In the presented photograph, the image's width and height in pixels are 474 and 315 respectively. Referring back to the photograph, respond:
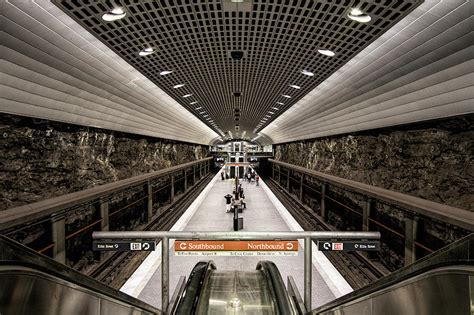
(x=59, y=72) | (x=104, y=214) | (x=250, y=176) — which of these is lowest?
(x=250, y=176)

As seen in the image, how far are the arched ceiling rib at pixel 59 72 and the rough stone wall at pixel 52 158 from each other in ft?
0.78

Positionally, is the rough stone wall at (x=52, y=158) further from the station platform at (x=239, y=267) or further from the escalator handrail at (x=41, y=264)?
the escalator handrail at (x=41, y=264)

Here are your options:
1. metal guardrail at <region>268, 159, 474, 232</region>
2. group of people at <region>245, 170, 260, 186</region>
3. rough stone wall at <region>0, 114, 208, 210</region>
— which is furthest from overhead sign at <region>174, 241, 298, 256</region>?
group of people at <region>245, 170, 260, 186</region>

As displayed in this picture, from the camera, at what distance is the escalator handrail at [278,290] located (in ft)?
7.10

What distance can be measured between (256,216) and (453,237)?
535 centimetres

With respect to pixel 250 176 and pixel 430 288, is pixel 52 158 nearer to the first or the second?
pixel 430 288

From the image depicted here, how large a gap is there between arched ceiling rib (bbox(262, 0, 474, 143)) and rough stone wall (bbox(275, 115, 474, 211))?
0.25 m

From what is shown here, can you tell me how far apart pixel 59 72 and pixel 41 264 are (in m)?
3.07

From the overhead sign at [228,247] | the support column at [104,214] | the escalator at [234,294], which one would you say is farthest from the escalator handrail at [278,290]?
the support column at [104,214]

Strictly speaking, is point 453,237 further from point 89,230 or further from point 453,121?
point 89,230

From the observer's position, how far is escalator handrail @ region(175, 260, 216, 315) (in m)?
2.10

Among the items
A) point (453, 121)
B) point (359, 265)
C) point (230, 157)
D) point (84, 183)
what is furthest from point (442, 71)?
point (230, 157)

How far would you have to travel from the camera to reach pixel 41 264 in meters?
1.38

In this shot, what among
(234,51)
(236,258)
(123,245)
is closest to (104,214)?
(236,258)
